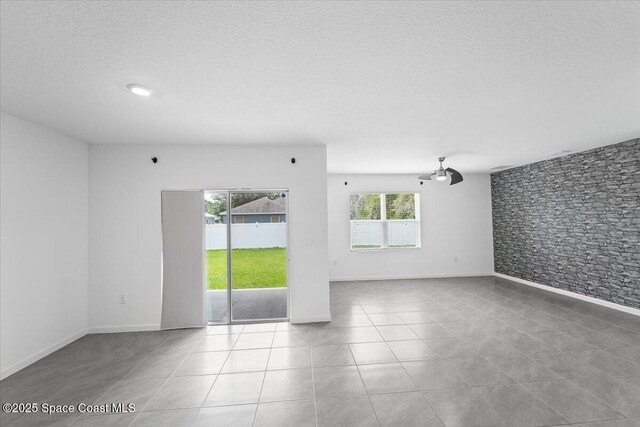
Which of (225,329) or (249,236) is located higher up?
(249,236)

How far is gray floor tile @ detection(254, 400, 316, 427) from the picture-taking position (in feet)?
6.57

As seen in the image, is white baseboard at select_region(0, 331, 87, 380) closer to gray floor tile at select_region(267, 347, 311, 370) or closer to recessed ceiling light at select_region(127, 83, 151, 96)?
gray floor tile at select_region(267, 347, 311, 370)

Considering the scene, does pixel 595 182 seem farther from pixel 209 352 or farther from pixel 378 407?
→ pixel 209 352

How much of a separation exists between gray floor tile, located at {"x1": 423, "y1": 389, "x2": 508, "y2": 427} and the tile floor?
10 millimetres

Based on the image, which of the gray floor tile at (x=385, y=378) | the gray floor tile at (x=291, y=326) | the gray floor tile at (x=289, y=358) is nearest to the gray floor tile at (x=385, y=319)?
the gray floor tile at (x=291, y=326)

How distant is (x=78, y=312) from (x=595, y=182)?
8.08 m

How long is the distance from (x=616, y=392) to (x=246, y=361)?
11.1 ft

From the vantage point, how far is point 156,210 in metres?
3.88

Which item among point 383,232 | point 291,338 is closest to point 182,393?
point 291,338

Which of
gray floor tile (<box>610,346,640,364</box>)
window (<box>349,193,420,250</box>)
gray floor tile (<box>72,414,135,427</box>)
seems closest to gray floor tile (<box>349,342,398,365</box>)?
gray floor tile (<box>72,414,135,427</box>)

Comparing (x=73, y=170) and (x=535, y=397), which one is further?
(x=73, y=170)

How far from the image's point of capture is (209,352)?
317 cm

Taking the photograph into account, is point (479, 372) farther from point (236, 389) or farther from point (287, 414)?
point (236, 389)

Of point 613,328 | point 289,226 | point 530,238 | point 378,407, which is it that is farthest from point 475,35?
point 530,238
